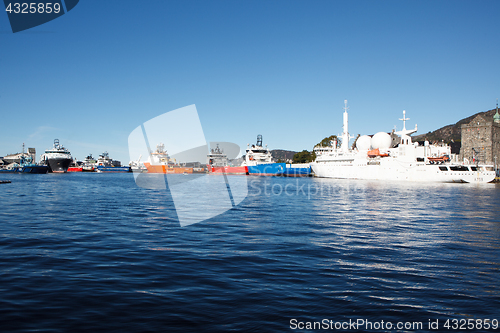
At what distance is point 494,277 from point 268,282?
19.0 ft

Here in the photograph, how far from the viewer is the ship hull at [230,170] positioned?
122188 millimetres

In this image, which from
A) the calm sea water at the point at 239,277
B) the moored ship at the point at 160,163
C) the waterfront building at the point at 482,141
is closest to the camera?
the calm sea water at the point at 239,277

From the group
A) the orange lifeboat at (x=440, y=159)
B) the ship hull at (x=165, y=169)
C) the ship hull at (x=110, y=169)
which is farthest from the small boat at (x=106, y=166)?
the orange lifeboat at (x=440, y=159)

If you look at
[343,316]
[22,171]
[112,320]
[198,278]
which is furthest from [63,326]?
[22,171]

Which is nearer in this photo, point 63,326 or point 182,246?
point 63,326

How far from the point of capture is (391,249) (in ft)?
36.1

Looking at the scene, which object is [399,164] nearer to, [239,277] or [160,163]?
[239,277]

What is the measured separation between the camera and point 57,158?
11756 cm

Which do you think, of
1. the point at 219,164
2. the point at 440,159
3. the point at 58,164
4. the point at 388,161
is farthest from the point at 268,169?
the point at 58,164

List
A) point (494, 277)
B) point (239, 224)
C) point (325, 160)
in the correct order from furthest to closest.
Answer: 1. point (325, 160)
2. point (239, 224)
3. point (494, 277)

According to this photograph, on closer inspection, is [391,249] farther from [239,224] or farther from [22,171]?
[22,171]

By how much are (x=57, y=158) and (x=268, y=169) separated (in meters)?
78.2

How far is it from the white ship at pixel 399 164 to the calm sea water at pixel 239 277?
61.0m

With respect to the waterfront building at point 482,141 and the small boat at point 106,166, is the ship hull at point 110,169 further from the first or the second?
the waterfront building at point 482,141
